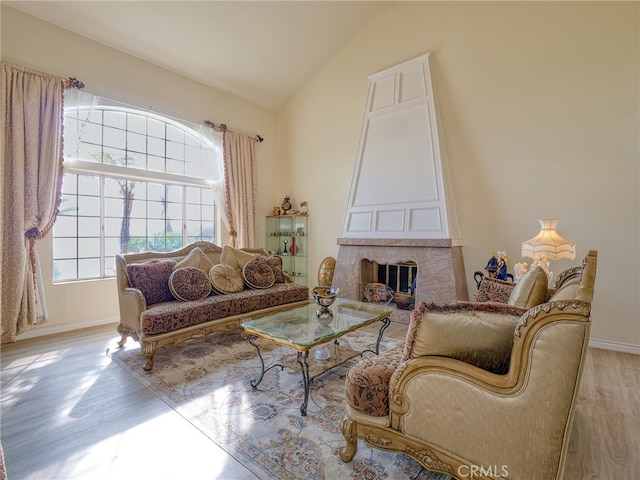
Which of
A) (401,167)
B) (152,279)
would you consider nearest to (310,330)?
(152,279)

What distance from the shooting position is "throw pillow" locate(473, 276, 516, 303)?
261cm

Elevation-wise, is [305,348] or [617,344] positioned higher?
[305,348]

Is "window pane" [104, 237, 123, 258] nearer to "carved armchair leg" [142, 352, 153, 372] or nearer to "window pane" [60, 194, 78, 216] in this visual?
"window pane" [60, 194, 78, 216]

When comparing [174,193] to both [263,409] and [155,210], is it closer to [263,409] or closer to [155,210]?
[155,210]

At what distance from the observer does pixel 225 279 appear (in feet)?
11.8

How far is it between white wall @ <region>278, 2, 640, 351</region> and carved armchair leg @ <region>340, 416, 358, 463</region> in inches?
124

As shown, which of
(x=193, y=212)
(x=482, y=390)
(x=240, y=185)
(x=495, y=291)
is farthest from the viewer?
(x=240, y=185)

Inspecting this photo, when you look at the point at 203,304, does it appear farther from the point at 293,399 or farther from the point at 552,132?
the point at 552,132

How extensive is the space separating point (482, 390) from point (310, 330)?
1.36m

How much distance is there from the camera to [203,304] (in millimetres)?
3062

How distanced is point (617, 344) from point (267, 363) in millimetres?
3627

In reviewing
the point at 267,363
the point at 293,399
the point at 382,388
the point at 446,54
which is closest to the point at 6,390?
the point at 267,363

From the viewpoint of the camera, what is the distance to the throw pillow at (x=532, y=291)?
1.71 m

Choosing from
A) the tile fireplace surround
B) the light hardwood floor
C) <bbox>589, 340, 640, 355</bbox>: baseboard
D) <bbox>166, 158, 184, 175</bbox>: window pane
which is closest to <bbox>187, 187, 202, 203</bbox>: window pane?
<bbox>166, 158, 184, 175</bbox>: window pane
